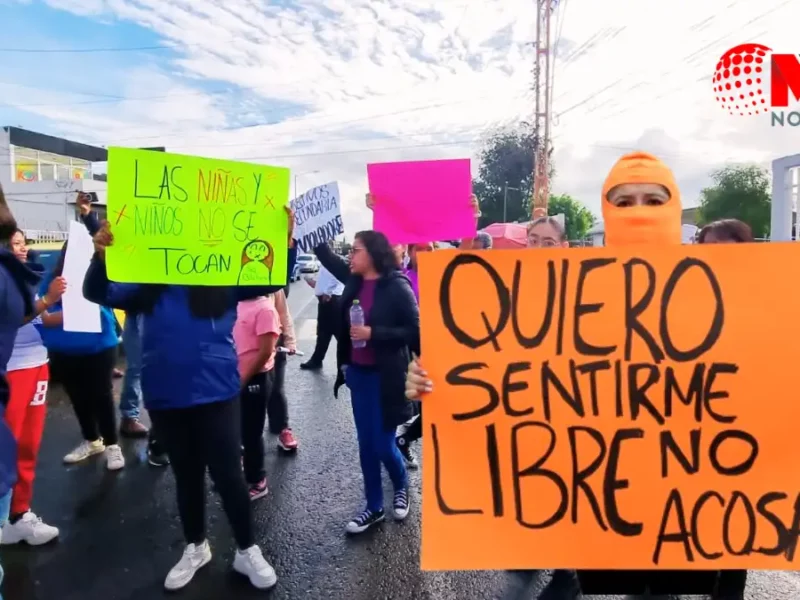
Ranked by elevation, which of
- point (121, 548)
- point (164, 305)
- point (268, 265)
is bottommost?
point (121, 548)

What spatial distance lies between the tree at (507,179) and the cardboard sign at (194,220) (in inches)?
1898

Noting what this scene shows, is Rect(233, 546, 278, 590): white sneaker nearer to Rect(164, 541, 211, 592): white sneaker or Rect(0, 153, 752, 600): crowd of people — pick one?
Rect(0, 153, 752, 600): crowd of people

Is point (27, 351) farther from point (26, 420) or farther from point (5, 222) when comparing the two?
point (5, 222)

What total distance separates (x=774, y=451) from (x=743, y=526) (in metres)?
0.25

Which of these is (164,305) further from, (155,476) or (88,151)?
(88,151)

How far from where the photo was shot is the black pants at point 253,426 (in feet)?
13.4

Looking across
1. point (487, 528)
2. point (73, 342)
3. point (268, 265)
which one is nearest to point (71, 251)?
point (73, 342)

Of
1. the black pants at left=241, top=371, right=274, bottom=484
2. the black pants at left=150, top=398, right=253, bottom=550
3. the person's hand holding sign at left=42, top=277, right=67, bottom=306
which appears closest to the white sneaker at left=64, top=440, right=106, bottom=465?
the black pants at left=241, top=371, right=274, bottom=484

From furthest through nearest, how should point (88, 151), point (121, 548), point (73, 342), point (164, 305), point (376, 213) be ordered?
point (88, 151) < point (73, 342) < point (376, 213) < point (121, 548) < point (164, 305)

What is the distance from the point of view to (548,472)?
1.99 meters

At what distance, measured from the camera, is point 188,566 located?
3.10m

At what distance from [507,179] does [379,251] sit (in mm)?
50325

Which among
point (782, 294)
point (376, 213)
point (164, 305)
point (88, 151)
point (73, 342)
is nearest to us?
point (782, 294)

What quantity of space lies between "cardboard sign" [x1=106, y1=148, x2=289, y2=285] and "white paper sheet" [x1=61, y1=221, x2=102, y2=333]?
1.37 m
